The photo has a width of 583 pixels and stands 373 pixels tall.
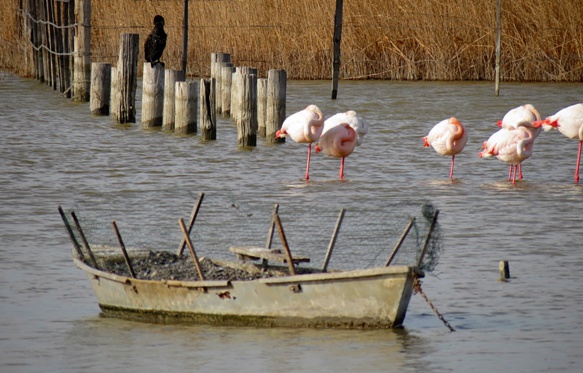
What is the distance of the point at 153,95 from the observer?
61.3 feet

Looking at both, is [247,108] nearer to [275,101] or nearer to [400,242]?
[275,101]

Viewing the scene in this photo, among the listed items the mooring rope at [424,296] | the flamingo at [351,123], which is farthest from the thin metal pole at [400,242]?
the flamingo at [351,123]

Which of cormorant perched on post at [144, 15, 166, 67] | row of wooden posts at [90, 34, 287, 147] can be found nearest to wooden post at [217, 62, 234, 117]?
row of wooden posts at [90, 34, 287, 147]

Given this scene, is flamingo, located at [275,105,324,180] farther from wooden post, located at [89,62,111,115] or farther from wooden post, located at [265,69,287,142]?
wooden post, located at [89,62,111,115]

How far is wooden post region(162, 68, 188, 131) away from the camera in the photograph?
17.8 metres

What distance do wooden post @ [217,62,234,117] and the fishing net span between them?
6436 mm

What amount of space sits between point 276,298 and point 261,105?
949 cm

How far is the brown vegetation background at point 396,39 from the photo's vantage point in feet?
83.3

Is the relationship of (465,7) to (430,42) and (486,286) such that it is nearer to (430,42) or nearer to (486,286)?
(430,42)

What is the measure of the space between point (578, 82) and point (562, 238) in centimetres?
1483

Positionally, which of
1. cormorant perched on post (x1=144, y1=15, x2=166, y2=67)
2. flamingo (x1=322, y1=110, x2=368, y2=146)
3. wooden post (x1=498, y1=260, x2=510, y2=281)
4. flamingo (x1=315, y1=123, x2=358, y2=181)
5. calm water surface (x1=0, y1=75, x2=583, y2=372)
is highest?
cormorant perched on post (x1=144, y1=15, x2=166, y2=67)

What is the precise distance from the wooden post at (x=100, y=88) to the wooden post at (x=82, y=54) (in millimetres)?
688

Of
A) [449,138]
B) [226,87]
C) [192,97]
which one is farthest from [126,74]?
[449,138]

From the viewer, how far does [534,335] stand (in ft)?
26.4
